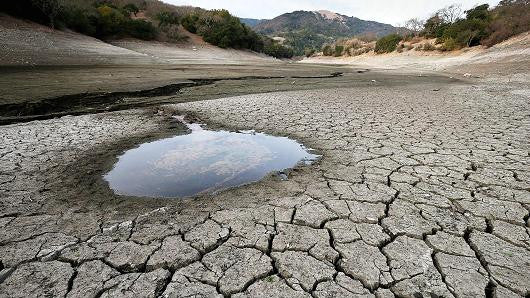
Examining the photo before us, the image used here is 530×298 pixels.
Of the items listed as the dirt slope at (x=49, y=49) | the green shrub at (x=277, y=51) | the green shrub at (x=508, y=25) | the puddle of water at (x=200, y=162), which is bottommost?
the puddle of water at (x=200, y=162)

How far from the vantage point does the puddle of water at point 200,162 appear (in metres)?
3.26

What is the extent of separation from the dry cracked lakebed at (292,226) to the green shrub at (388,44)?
35894mm

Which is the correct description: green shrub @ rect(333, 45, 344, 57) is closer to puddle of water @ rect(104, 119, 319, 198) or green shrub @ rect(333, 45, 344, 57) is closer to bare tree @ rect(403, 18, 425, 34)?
bare tree @ rect(403, 18, 425, 34)

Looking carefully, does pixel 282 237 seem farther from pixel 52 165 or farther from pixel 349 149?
pixel 52 165

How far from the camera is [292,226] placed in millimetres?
2461

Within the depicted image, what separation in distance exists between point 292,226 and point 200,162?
6.16ft

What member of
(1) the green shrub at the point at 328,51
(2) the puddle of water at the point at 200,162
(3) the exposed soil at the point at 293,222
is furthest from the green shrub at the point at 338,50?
(2) the puddle of water at the point at 200,162

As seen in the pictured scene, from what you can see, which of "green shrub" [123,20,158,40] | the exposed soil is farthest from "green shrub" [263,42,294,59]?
the exposed soil

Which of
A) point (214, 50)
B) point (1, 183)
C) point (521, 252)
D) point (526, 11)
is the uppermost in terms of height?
point (526, 11)

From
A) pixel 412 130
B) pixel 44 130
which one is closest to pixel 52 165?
pixel 44 130

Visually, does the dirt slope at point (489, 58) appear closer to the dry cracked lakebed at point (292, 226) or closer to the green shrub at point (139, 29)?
the dry cracked lakebed at point (292, 226)

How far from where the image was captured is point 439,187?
3113 millimetres

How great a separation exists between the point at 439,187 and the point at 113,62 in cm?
1984

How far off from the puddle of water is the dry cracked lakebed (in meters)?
0.22
